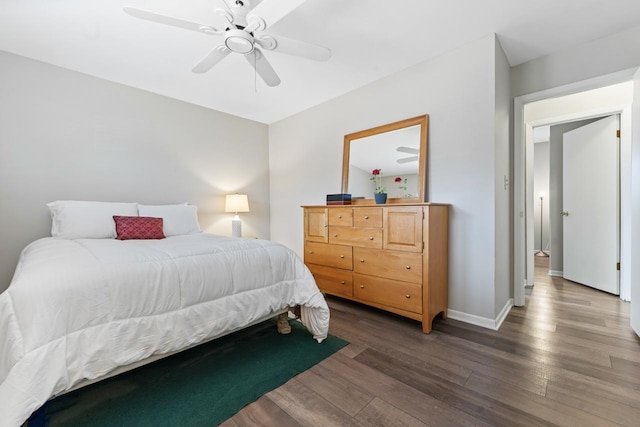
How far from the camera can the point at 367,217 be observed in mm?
2598

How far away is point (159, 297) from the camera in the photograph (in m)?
1.41

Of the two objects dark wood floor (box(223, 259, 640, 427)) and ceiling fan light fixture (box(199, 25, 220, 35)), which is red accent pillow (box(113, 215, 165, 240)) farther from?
dark wood floor (box(223, 259, 640, 427))

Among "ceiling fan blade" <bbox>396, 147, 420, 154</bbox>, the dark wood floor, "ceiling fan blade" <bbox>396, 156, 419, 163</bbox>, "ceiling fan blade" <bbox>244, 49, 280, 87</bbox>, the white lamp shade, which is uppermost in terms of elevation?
"ceiling fan blade" <bbox>244, 49, 280, 87</bbox>

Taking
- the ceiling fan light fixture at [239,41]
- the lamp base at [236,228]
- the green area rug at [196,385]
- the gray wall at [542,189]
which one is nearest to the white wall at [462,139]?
the green area rug at [196,385]

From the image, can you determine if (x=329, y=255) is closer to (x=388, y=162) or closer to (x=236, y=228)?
(x=388, y=162)

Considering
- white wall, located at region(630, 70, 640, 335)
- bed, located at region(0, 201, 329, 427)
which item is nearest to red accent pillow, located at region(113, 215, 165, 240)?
bed, located at region(0, 201, 329, 427)

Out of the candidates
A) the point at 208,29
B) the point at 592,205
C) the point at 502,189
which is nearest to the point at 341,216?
the point at 502,189

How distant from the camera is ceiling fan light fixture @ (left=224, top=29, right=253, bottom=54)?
1806 millimetres

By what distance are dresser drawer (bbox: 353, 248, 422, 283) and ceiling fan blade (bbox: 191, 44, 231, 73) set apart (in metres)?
A: 1.97

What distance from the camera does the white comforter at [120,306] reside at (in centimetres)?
104

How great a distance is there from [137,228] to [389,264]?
234 centimetres

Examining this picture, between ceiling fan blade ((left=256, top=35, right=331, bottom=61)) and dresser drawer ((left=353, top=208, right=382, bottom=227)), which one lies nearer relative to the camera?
ceiling fan blade ((left=256, top=35, right=331, bottom=61))

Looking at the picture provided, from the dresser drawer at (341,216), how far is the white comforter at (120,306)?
0.92m

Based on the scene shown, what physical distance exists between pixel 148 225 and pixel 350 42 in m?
2.50
